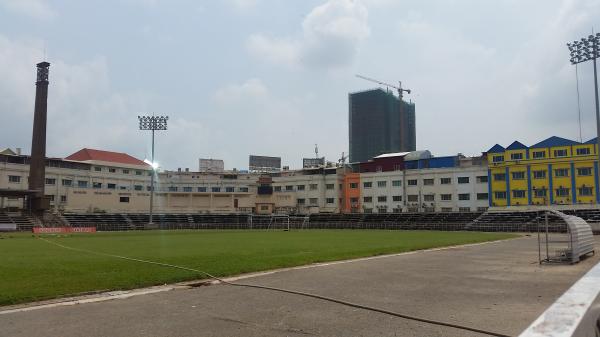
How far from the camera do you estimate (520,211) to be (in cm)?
8606

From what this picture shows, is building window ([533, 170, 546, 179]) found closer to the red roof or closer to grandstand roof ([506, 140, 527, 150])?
grandstand roof ([506, 140, 527, 150])

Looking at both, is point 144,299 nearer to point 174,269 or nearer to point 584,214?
point 174,269

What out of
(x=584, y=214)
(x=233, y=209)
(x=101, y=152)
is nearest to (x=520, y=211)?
(x=584, y=214)

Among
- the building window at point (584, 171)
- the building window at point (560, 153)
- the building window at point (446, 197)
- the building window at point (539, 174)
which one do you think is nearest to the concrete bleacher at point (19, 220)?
the building window at point (446, 197)

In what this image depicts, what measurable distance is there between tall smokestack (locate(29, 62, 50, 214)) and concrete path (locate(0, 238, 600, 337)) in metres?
83.7

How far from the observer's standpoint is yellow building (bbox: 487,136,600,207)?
85.5 m

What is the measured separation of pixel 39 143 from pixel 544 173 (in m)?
96.5

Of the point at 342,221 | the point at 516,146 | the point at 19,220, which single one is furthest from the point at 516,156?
the point at 19,220

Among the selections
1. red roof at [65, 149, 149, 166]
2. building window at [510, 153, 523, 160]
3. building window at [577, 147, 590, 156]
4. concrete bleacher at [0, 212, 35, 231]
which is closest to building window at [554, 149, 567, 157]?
→ building window at [577, 147, 590, 156]

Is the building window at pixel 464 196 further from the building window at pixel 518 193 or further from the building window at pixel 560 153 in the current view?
the building window at pixel 560 153

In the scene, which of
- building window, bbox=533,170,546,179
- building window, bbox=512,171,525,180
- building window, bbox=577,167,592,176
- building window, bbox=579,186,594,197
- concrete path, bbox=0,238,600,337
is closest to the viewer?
concrete path, bbox=0,238,600,337

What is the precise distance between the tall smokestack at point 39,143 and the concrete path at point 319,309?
8371cm

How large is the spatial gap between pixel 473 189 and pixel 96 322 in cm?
9855

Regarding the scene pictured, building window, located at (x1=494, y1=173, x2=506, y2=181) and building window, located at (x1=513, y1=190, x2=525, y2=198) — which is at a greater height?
building window, located at (x1=494, y1=173, x2=506, y2=181)
